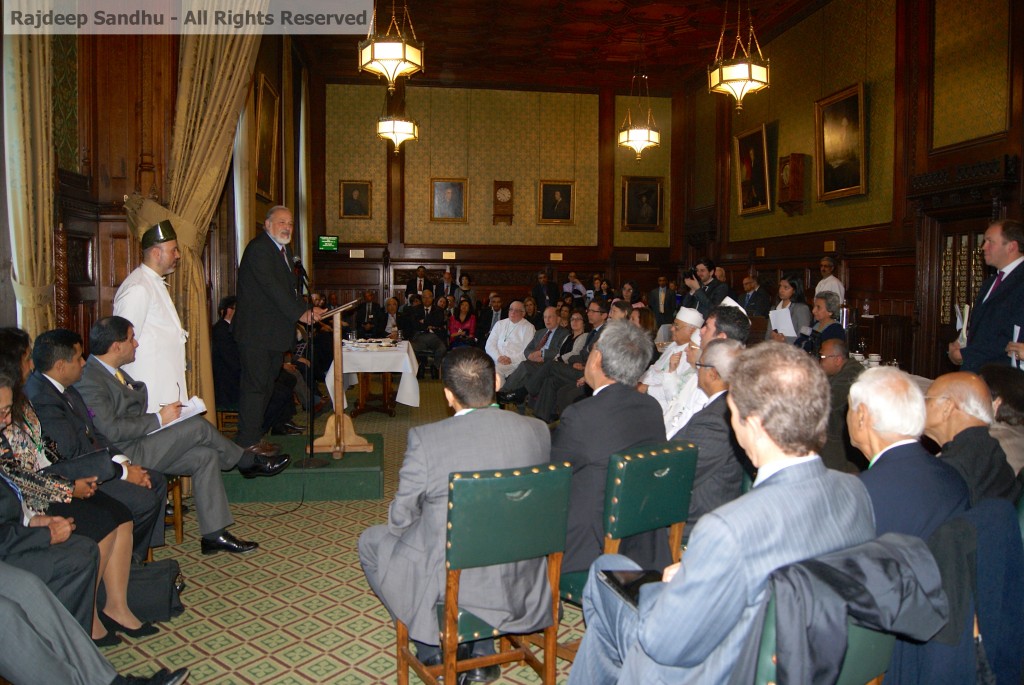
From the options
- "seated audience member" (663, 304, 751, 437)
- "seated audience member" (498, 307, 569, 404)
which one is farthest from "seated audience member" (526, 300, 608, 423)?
"seated audience member" (663, 304, 751, 437)

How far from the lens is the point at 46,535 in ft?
8.98

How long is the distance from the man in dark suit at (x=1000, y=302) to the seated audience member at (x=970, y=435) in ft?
6.50

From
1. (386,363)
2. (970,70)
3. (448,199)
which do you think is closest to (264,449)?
(386,363)

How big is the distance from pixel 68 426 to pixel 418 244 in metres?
12.8

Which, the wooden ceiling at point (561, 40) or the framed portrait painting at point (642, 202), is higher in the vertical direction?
the wooden ceiling at point (561, 40)

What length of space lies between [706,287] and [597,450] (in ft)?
24.7

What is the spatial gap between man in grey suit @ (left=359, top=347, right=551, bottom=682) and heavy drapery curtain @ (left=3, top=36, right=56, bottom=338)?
2.85m

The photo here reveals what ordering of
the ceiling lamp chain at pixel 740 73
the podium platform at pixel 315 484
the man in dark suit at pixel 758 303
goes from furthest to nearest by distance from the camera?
the man in dark suit at pixel 758 303, the ceiling lamp chain at pixel 740 73, the podium platform at pixel 315 484

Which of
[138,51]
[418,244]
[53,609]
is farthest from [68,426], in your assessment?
[418,244]

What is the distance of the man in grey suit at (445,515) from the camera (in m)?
2.54

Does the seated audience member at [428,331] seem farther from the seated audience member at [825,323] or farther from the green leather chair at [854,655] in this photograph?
the green leather chair at [854,655]

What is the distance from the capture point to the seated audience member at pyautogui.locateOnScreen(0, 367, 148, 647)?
282 cm

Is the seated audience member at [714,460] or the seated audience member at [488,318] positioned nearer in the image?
the seated audience member at [714,460]

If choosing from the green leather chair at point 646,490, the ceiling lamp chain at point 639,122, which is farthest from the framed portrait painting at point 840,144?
the green leather chair at point 646,490
